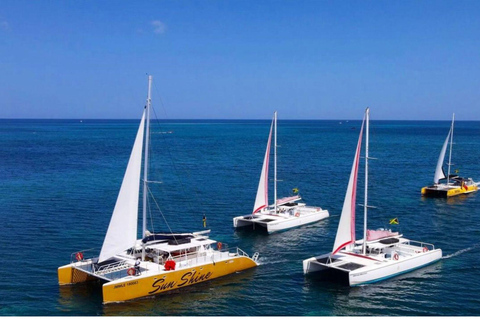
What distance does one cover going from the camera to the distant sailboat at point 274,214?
49875mm

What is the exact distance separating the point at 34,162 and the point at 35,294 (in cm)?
7861

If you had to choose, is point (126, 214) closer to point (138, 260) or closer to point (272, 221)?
point (138, 260)

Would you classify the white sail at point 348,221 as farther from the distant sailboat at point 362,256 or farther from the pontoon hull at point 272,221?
the pontoon hull at point 272,221

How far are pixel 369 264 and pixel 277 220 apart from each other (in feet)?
53.4

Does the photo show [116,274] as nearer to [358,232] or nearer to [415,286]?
[415,286]

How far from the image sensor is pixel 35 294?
3169 centimetres

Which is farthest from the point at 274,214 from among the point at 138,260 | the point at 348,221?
the point at 138,260

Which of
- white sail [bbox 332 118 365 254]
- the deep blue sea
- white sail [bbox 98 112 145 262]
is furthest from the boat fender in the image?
white sail [bbox 332 118 365 254]

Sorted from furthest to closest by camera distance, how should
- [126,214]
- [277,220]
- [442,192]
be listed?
1. [442,192]
2. [277,220]
3. [126,214]

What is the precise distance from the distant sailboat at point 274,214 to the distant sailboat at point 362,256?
1172cm

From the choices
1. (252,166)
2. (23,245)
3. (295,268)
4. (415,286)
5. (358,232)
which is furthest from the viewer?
(252,166)

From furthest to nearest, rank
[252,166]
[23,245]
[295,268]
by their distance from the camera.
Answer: [252,166] < [23,245] < [295,268]

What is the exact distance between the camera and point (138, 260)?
1321 inches

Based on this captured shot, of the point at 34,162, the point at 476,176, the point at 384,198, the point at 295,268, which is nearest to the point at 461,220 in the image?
the point at 384,198
